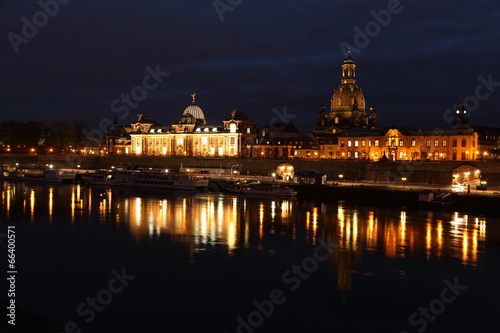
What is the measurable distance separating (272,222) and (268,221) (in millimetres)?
633

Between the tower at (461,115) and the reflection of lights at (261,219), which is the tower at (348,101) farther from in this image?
the reflection of lights at (261,219)

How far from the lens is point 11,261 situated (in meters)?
26.4

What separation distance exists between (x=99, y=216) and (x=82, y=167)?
79582 mm

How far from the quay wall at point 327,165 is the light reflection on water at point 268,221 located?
22361 millimetres

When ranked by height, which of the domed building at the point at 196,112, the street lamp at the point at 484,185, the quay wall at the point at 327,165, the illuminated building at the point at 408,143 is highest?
the domed building at the point at 196,112

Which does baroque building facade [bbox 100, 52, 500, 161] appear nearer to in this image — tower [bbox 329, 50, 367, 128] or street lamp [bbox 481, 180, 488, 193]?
Answer: tower [bbox 329, 50, 367, 128]

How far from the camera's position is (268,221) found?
134 feet

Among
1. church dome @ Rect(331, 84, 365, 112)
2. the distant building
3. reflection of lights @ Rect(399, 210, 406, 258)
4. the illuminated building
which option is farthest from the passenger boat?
church dome @ Rect(331, 84, 365, 112)

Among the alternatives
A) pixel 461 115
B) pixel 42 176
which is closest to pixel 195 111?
pixel 42 176

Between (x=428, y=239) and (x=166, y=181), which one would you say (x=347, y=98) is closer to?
(x=166, y=181)

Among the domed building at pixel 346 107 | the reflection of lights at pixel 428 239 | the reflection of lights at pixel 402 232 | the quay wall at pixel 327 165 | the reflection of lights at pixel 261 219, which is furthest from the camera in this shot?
the domed building at pixel 346 107

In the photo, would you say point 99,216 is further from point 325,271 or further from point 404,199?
point 404,199

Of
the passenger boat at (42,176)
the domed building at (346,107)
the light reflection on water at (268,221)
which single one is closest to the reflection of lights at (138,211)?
the light reflection on water at (268,221)

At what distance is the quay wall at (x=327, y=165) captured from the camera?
67.6 meters
